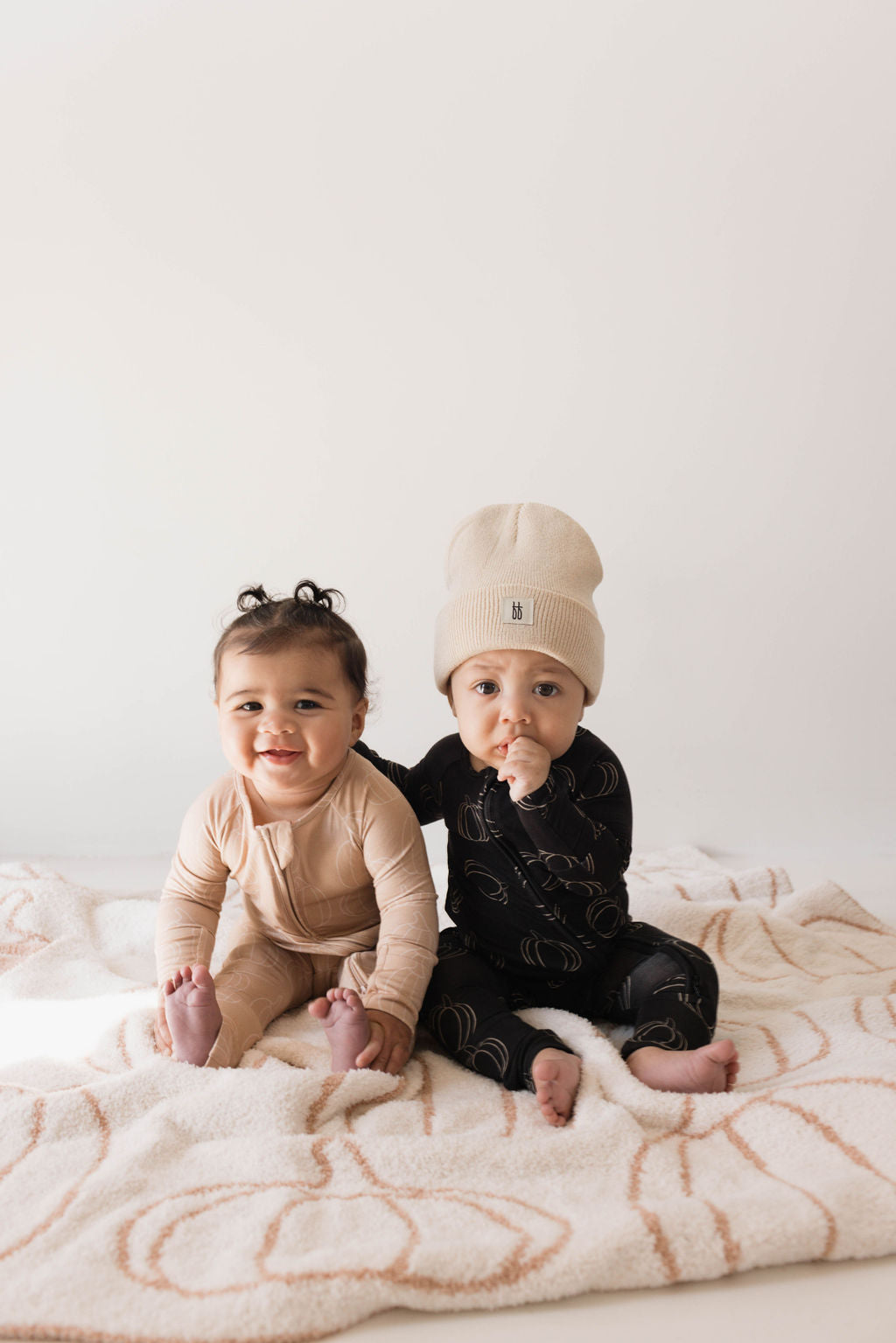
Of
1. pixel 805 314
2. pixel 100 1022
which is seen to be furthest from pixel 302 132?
pixel 100 1022

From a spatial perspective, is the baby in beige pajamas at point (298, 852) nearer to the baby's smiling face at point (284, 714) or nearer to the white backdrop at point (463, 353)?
the baby's smiling face at point (284, 714)

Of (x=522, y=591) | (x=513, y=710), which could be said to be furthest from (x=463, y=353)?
(x=513, y=710)

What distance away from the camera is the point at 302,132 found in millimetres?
1995

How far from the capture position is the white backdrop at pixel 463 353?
197 centimetres

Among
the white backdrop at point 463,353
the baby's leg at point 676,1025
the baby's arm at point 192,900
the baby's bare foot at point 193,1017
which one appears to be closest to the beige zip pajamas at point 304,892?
the baby's arm at point 192,900

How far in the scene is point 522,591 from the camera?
4.30 ft

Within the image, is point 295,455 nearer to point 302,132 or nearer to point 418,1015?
point 302,132

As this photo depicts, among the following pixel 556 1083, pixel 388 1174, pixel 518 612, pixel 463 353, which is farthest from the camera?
pixel 463 353

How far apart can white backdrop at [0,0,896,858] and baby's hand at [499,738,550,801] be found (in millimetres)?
927

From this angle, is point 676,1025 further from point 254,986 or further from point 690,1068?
point 254,986

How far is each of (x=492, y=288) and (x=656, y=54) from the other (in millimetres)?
492

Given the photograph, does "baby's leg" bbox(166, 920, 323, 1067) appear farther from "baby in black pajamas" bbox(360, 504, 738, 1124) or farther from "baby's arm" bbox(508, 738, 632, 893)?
"baby's arm" bbox(508, 738, 632, 893)

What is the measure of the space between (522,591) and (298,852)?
1.36ft

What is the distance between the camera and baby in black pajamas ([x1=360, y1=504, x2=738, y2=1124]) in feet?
3.98
